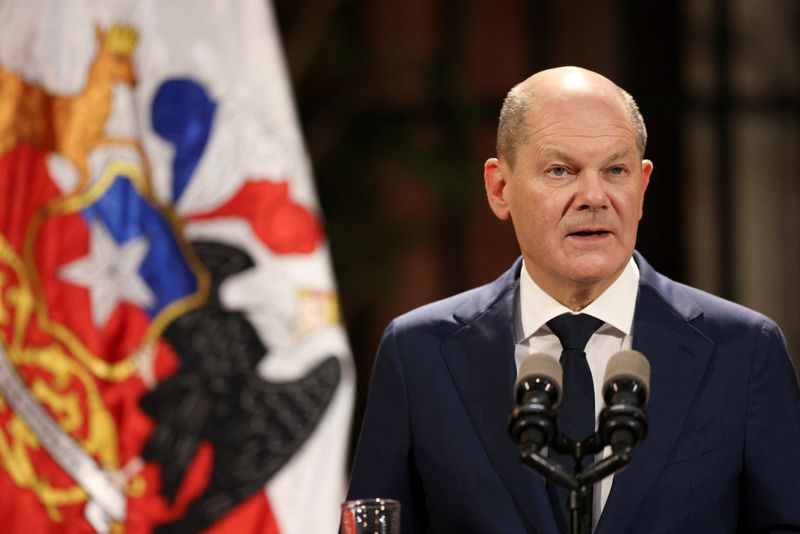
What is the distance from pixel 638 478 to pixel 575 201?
409 millimetres

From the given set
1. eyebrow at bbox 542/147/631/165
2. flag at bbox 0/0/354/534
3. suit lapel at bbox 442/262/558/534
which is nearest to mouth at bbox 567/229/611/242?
eyebrow at bbox 542/147/631/165

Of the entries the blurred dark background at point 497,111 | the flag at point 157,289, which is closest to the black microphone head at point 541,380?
the flag at point 157,289

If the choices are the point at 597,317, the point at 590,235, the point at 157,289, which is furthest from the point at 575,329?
the point at 157,289

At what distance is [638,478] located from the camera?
1823 millimetres

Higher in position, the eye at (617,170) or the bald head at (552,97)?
the bald head at (552,97)

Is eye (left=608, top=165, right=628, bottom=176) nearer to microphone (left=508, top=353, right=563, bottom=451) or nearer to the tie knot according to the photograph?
the tie knot

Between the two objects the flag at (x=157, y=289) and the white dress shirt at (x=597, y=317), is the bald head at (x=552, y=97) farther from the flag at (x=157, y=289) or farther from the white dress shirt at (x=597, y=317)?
the flag at (x=157, y=289)

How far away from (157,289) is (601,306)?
137 cm

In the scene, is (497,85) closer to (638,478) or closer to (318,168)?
(318,168)

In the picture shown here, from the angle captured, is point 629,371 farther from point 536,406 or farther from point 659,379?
point 659,379

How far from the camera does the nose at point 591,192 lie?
1.83 metres

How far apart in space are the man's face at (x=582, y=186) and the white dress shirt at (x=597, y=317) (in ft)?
0.15

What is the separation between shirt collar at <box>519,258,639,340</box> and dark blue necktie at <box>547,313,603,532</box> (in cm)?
2

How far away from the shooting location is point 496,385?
197 cm
